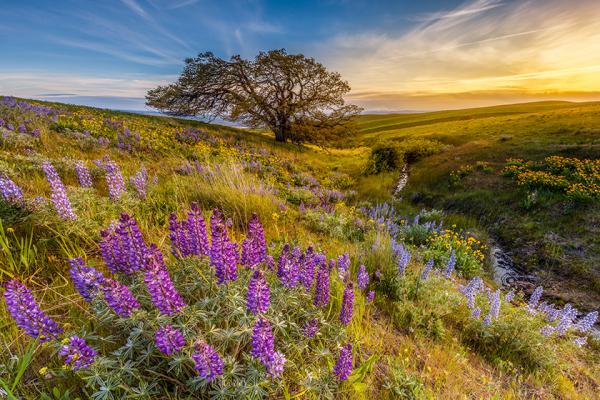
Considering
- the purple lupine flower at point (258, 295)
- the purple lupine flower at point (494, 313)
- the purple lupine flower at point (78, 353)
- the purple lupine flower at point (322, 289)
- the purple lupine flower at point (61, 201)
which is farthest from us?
the purple lupine flower at point (494, 313)

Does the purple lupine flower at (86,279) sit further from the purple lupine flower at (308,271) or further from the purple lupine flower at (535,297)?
the purple lupine flower at (535,297)

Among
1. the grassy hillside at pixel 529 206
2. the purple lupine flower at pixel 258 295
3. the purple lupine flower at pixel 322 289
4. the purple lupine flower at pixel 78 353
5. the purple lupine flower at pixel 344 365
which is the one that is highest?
the purple lupine flower at pixel 258 295

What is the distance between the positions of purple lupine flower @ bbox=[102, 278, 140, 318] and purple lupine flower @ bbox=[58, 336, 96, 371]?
0.24 m

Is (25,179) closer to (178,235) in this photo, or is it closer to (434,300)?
(178,235)

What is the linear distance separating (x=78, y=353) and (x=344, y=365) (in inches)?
67.2

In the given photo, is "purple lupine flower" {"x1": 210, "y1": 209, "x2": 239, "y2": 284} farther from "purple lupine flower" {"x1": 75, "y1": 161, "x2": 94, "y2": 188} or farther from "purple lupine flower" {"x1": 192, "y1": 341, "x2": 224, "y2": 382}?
"purple lupine flower" {"x1": 75, "y1": 161, "x2": 94, "y2": 188}

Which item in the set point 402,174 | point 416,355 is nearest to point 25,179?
point 416,355

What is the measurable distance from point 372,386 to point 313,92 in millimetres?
26211

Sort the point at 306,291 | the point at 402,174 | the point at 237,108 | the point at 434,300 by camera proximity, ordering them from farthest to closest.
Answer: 1. the point at 237,108
2. the point at 402,174
3. the point at 434,300
4. the point at 306,291

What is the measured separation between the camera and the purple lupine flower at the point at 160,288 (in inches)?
71.6

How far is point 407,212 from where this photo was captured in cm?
1234

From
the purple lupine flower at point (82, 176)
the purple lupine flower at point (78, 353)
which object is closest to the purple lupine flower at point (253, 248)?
the purple lupine flower at point (78, 353)

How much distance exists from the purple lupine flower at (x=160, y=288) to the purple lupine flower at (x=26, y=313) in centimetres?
70

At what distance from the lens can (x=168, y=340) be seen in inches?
70.0
